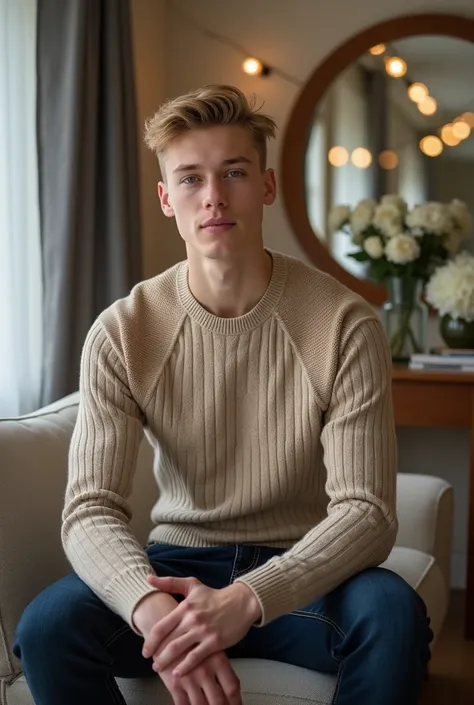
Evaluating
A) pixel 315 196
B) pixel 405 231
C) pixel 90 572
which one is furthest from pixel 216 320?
pixel 315 196

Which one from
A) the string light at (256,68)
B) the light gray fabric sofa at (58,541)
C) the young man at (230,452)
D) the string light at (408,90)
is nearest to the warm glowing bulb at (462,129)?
the string light at (408,90)

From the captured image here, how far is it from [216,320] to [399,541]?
2.58ft

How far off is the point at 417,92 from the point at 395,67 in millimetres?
113

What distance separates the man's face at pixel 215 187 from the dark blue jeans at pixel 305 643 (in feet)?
2.08

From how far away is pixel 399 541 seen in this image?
233cm

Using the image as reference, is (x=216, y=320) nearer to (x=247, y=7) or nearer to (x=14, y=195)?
(x=14, y=195)

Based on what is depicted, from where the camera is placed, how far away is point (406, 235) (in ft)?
10.1

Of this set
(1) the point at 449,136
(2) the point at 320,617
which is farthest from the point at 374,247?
(2) the point at 320,617

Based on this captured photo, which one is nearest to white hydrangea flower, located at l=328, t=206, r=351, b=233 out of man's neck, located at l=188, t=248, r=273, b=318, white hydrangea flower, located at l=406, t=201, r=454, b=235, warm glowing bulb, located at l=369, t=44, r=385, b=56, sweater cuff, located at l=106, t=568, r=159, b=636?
white hydrangea flower, located at l=406, t=201, r=454, b=235

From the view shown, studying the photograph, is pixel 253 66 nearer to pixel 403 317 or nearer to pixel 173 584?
pixel 403 317

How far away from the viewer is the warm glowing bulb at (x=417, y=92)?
10.8 ft

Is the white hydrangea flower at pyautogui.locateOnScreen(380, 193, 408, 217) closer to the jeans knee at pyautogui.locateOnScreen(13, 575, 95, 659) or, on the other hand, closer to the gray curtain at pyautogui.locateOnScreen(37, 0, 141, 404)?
the gray curtain at pyautogui.locateOnScreen(37, 0, 141, 404)

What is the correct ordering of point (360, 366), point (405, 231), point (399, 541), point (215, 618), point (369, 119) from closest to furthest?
point (215, 618) → point (360, 366) → point (399, 541) → point (405, 231) → point (369, 119)

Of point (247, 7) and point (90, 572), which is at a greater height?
point (247, 7)
